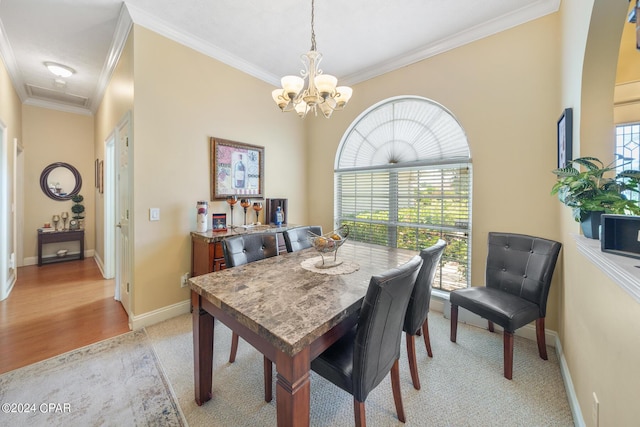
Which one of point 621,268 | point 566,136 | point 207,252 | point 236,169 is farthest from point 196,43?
point 621,268

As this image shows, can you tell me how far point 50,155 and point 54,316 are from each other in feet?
12.2

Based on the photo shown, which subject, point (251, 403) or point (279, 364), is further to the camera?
point (251, 403)

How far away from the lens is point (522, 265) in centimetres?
212

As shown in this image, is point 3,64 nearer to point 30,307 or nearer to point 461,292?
point 30,307

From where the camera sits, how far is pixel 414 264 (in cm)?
121

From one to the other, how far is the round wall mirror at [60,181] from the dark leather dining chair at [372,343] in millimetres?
6192

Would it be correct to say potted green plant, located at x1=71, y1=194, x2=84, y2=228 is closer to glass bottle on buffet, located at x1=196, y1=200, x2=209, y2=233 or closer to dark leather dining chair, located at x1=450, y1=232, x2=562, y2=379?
glass bottle on buffet, located at x1=196, y1=200, x2=209, y2=233

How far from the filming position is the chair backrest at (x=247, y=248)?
6.09 feet

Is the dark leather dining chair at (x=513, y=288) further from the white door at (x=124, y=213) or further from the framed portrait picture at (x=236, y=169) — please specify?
the white door at (x=124, y=213)

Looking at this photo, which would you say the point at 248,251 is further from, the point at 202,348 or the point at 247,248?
the point at 202,348

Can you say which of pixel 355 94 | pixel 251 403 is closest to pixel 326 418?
pixel 251 403

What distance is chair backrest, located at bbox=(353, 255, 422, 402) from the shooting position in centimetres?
107

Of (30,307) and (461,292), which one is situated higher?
(461,292)

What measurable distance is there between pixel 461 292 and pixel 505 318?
0.41m
